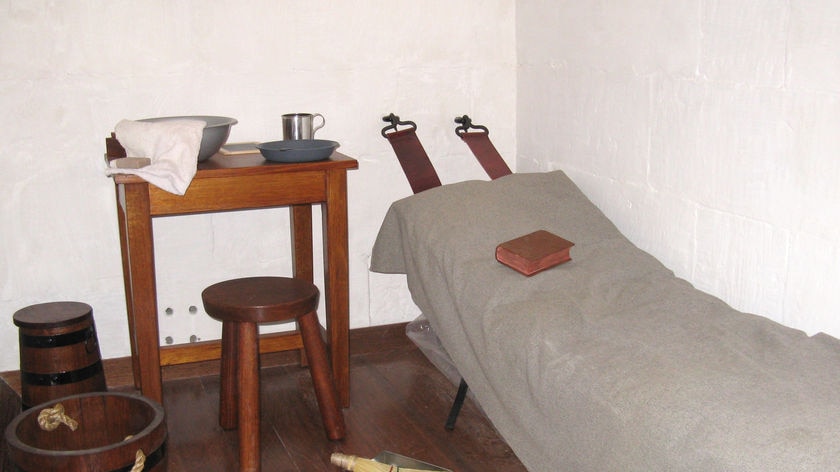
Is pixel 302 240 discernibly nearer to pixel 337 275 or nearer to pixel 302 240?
pixel 302 240

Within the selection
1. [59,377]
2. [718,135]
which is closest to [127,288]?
[59,377]

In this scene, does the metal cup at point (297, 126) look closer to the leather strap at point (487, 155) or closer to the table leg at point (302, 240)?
the table leg at point (302, 240)

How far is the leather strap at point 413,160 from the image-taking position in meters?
2.60

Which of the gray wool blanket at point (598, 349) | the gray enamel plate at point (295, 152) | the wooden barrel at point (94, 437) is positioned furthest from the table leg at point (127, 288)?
the wooden barrel at point (94, 437)

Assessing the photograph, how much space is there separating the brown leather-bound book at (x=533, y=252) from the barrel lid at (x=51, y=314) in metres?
1.13

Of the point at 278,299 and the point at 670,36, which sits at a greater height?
the point at 670,36

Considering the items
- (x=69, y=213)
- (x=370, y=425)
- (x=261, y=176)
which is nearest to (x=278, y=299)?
(x=261, y=176)

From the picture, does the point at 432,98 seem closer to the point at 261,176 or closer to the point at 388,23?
the point at 388,23

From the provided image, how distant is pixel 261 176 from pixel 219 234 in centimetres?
52

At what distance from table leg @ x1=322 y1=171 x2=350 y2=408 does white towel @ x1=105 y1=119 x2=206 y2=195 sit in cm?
38

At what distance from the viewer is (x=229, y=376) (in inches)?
89.7

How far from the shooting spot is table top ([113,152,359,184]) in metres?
2.18

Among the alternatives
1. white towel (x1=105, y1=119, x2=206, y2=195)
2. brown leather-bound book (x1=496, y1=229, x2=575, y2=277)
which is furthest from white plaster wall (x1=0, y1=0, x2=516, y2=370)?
brown leather-bound book (x1=496, y1=229, x2=575, y2=277)

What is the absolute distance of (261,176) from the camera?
2229 mm
